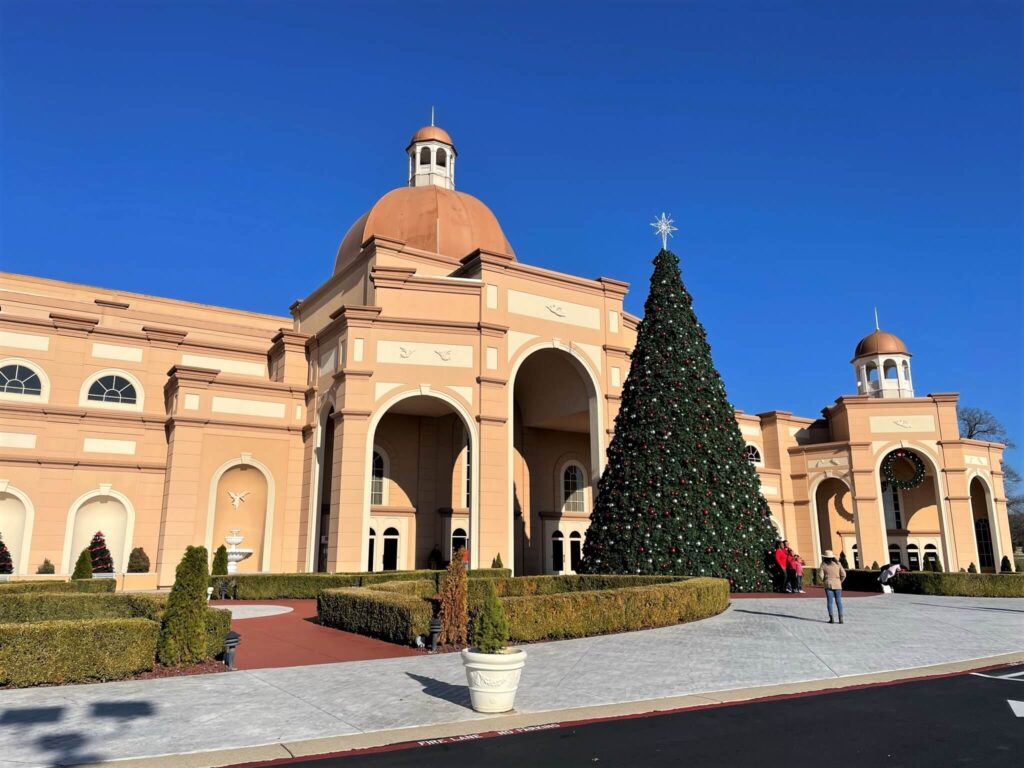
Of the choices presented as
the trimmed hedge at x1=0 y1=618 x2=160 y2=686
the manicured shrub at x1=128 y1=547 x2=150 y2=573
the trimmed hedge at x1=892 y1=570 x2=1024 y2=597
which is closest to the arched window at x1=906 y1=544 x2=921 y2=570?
the trimmed hedge at x1=892 y1=570 x2=1024 y2=597

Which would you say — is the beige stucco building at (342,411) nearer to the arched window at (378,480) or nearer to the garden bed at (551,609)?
the arched window at (378,480)

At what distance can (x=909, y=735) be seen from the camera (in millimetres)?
6570

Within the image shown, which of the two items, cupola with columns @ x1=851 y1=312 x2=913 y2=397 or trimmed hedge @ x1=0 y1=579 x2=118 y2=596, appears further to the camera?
cupola with columns @ x1=851 y1=312 x2=913 y2=397

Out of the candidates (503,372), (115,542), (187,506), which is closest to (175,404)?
(187,506)

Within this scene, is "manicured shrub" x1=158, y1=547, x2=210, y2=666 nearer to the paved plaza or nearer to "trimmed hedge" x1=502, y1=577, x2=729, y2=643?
the paved plaza

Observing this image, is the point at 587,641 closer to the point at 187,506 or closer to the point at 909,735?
the point at 909,735

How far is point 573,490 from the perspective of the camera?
34781 millimetres

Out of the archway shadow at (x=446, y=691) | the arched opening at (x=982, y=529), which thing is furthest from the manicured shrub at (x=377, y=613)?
the arched opening at (x=982, y=529)

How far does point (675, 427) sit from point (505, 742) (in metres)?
14.7

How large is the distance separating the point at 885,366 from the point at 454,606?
39.7 metres

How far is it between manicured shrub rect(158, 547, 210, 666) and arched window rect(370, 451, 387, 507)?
19270 millimetres

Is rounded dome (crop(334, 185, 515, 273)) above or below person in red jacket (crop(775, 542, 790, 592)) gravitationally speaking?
above

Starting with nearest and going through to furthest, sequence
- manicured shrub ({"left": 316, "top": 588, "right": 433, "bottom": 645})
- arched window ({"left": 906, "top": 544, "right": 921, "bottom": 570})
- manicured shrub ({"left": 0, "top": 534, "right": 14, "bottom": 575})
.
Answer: manicured shrub ({"left": 316, "top": 588, "right": 433, "bottom": 645}), manicured shrub ({"left": 0, "top": 534, "right": 14, "bottom": 575}), arched window ({"left": 906, "top": 544, "right": 921, "bottom": 570})

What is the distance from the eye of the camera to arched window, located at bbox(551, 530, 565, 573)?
33.1m
